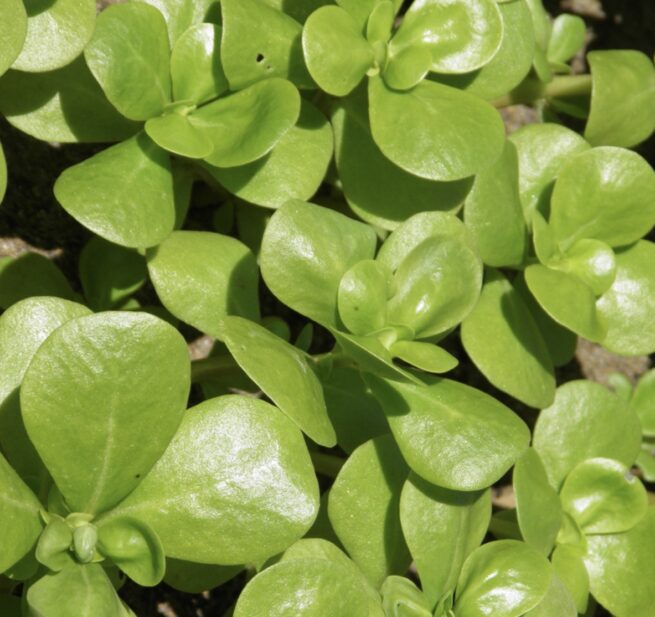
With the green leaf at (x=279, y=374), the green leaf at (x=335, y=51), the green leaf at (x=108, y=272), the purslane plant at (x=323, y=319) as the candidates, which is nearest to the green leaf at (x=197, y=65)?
the purslane plant at (x=323, y=319)

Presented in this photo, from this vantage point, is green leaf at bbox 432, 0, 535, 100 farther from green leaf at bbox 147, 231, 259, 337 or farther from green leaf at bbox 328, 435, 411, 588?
green leaf at bbox 328, 435, 411, 588

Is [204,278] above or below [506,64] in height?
below

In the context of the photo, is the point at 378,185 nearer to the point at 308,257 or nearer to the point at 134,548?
the point at 308,257

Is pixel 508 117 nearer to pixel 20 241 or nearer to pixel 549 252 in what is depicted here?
pixel 549 252

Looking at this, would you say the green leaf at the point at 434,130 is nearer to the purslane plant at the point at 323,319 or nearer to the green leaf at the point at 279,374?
the purslane plant at the point at 323,319

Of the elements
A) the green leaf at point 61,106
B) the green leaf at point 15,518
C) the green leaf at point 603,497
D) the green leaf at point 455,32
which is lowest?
the green leaf at point 603,497

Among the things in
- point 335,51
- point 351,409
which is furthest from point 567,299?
point 335,51
